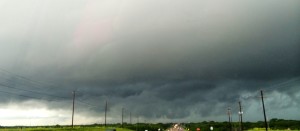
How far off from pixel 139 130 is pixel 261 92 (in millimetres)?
134986

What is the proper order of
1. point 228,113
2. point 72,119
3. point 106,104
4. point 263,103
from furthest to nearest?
1. point 106,104
2. point 228,113
3. point 72,119
4. point 263,103

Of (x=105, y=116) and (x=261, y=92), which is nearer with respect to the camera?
(x=261, y=92)

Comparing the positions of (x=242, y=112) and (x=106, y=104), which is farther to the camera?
(x=106, y=104)

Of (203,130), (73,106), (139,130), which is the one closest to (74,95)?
(73,106)

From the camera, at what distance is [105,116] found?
124 metres

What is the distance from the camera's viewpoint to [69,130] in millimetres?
87875

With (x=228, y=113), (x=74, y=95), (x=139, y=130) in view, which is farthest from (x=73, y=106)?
(x=139, y=130)

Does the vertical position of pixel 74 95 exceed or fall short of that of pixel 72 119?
it exceeds it

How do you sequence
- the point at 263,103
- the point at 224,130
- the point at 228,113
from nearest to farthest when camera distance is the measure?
the point at 263,103 < the point at 228,113 < the point at 224,130

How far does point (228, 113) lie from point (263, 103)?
48.2 metres

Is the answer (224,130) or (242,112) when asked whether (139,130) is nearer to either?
(224,130)

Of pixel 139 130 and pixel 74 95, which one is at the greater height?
pixel 74 95

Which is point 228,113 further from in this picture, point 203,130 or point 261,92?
point 203,130

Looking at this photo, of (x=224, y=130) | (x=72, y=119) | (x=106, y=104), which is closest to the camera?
(x=72, y=119)
